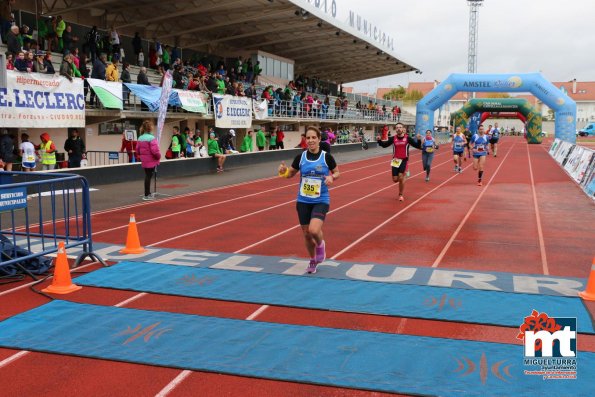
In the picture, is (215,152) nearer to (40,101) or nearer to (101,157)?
(101,157)

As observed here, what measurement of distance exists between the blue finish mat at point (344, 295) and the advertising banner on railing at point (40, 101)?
32.2 feet

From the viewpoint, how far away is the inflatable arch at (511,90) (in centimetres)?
3884

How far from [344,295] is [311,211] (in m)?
1.50

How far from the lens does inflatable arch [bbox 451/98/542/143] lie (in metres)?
56.8

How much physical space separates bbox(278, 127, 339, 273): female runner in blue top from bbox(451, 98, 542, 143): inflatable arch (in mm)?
51650

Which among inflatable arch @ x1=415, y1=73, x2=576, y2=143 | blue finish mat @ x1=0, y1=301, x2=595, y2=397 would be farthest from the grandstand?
blue finish mat @ x1=0, y1=301, x2=595, y2=397

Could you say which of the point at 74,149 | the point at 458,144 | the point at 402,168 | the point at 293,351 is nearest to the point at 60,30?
the point at 74,149

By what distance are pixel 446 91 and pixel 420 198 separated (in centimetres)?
2674

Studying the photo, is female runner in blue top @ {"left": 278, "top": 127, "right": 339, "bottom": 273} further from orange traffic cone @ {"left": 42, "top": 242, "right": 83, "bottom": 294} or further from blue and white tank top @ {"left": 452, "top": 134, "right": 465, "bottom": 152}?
blue and white tank top @ {"left": 452, "top": 134, "right": 465, "bottom": 152}

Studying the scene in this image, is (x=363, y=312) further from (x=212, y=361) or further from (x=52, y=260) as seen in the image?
(x=52, y=260)

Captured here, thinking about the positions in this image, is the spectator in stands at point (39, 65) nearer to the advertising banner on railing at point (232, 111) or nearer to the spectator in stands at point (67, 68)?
the spectator in stands at point (67, 68)

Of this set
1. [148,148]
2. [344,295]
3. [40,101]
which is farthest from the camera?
[40,101]

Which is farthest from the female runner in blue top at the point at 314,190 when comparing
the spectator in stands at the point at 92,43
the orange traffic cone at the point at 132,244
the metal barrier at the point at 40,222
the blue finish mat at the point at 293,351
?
the spectator in stands at the point at 92,43

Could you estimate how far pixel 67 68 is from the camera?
17.2 metres
